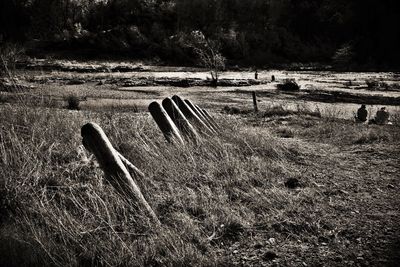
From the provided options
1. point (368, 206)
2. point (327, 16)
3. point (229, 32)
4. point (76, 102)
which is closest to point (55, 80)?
point (76, 102)

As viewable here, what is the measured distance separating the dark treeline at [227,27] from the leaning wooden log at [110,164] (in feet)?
140

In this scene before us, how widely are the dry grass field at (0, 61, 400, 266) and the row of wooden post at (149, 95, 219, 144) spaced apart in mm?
241

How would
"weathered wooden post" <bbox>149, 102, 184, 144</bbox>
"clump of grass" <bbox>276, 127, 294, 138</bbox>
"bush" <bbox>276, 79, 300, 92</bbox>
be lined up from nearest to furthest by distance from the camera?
"weathered wooden post" <bbox>149, 102, 184, 144</bbox>
"clump of grass" <bbox>276, 127, 294, 138</bbox>
"bush" <bbox>276, 79, 300, 92</bbox>

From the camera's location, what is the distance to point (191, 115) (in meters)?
6.73

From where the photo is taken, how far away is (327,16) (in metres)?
57.4

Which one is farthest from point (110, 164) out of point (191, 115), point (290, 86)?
point (290, 86)

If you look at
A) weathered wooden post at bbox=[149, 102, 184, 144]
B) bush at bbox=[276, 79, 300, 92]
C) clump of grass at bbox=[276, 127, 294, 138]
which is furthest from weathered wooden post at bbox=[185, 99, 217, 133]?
bush at bbox=[276, 79, 300, 92]

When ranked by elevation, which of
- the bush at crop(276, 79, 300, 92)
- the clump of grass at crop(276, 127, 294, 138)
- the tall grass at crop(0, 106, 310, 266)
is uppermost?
the bush at crop(276, 79, 300, 92)

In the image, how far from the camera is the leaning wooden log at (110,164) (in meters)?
3.39

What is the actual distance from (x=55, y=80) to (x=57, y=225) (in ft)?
80.4

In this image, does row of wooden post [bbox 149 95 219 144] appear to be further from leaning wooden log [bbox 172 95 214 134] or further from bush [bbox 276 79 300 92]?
bush [bbox 276 79 300 92]

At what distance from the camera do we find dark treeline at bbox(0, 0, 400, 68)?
4572 cm

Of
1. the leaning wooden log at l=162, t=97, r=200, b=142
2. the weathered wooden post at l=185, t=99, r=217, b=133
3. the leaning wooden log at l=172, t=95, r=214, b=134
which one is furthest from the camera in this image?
the weathered wooden post at l=185, t=99, r=217, b=133

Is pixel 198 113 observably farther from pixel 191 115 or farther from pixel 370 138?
pixel 370 138
